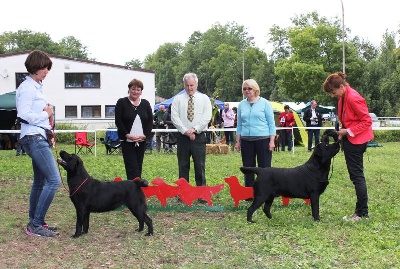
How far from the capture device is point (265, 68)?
62062 mm

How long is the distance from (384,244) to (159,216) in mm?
2584

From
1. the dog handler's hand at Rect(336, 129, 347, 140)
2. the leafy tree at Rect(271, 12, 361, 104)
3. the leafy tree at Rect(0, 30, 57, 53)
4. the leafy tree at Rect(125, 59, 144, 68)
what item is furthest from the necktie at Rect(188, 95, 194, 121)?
the leafy tree at Rect(125, 59, 144, 68)

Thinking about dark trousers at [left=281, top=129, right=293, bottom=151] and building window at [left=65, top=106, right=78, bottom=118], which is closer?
dark trousers at [left=281, top=129, right=293, bottom=151]

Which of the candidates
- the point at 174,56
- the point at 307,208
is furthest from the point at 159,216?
the point at 174,56

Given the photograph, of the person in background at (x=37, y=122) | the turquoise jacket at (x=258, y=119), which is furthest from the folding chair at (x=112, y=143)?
the person in background at (x=37, y=122)

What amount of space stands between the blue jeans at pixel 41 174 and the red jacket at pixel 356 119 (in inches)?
119

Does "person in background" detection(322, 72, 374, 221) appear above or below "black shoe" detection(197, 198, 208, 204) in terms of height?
above

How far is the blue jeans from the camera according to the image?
4.92 m

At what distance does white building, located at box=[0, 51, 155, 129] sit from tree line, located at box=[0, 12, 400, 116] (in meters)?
5.35

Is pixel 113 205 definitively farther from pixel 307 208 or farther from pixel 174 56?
pixel 174 56

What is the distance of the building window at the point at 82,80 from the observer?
3100 cm

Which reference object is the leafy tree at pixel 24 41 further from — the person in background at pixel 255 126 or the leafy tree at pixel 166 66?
the person in background at pixel 255 126

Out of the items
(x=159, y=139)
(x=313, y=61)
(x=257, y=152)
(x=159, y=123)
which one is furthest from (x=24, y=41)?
(x=257, y=152)

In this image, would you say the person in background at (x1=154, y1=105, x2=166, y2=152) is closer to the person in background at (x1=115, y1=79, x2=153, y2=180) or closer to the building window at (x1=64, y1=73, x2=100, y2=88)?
the person in background at (x1=115, y1=79, x2=153, y2=180)
